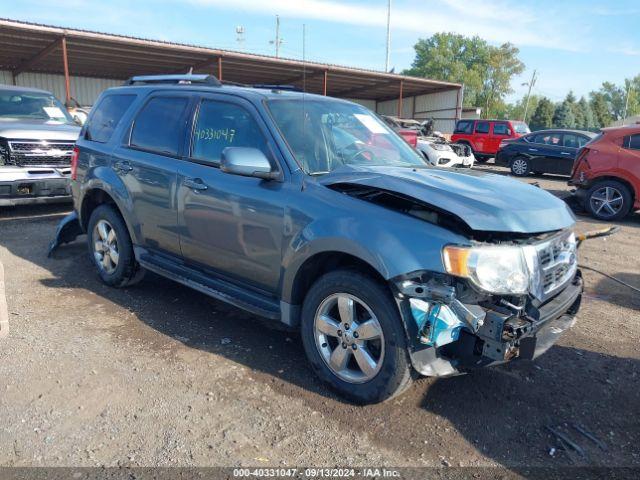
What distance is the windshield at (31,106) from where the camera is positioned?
888 centimetres

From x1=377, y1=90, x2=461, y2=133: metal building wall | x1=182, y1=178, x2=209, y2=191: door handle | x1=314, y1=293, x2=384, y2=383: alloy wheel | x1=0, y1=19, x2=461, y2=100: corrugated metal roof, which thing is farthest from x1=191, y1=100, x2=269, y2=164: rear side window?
x1=377, y1=90, x2=461, y2=133: metal building wall

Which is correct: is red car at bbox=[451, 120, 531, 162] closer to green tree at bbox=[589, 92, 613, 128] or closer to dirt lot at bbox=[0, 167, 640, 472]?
dirt lot at bbox=[0, 167, 640, 472]

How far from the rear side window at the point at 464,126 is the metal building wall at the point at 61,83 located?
58.0ft

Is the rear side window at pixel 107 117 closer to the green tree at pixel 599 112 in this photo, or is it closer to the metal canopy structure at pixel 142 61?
the metal canopy structure at pixel 142 61

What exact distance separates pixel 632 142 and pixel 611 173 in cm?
65

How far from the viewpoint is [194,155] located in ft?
13.6

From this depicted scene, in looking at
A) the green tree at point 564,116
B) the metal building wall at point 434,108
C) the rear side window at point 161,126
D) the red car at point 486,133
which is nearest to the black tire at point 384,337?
the rear side window at point 161,126

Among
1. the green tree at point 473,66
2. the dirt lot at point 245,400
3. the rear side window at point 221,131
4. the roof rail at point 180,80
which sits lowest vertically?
the dirt lot at point 245,400

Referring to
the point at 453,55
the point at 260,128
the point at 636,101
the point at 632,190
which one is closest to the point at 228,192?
the point at 260,128

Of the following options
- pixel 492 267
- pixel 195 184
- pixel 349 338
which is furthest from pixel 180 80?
pixel 492 267

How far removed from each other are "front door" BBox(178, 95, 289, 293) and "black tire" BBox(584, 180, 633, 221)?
8071 mm

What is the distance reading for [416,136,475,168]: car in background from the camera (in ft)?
51.2

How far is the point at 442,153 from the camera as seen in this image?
52.0ft

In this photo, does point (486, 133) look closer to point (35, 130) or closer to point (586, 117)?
point (35, 130)
